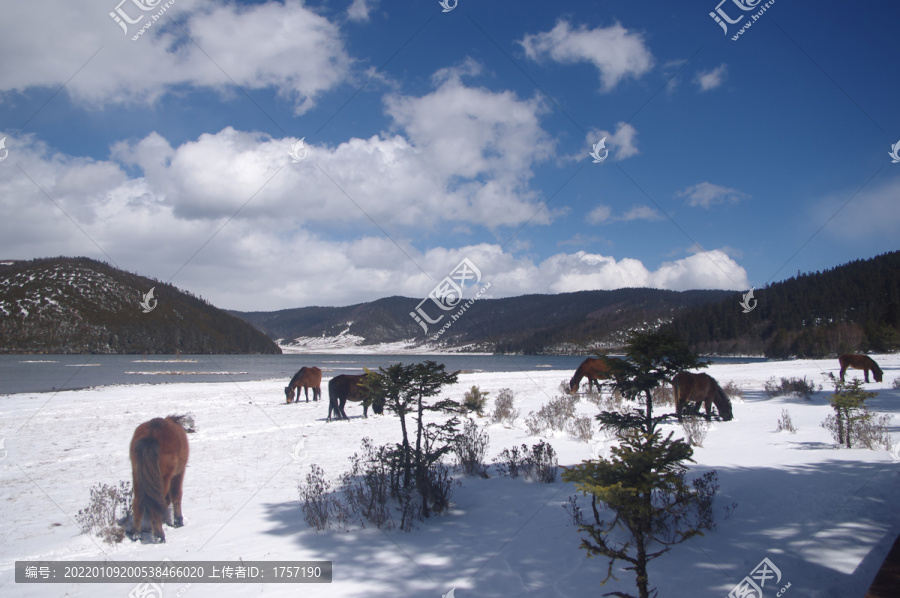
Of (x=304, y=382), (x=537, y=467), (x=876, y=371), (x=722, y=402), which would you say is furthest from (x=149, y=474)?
(x=876, y=371)

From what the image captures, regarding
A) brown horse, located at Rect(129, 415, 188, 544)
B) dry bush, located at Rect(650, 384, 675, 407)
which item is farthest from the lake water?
brown horse, located at Rect(129, 415, 188, 544)

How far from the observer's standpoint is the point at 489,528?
220 inches

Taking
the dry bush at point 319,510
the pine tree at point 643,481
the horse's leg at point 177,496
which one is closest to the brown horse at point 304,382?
the dry bush at point 319,510

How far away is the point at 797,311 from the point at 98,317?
157 metres

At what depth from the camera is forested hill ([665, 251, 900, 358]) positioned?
239 feet

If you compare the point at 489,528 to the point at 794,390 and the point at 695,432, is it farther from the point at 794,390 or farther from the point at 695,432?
the point at 794,390

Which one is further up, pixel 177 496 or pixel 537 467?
pixel 177 496

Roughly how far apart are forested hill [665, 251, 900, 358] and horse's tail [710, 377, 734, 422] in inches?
2218

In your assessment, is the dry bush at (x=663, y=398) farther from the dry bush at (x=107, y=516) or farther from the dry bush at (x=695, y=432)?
the dry bush at (x=107, y=516)

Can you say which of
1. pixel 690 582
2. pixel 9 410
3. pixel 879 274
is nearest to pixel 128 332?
pixel 9 410

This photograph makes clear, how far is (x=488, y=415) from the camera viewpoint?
14.9 metres

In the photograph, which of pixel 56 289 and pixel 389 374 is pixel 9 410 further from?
pixel 56 289

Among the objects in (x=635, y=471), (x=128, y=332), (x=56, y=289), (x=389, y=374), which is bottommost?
(x=635, y=471)

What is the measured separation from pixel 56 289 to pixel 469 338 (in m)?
134
